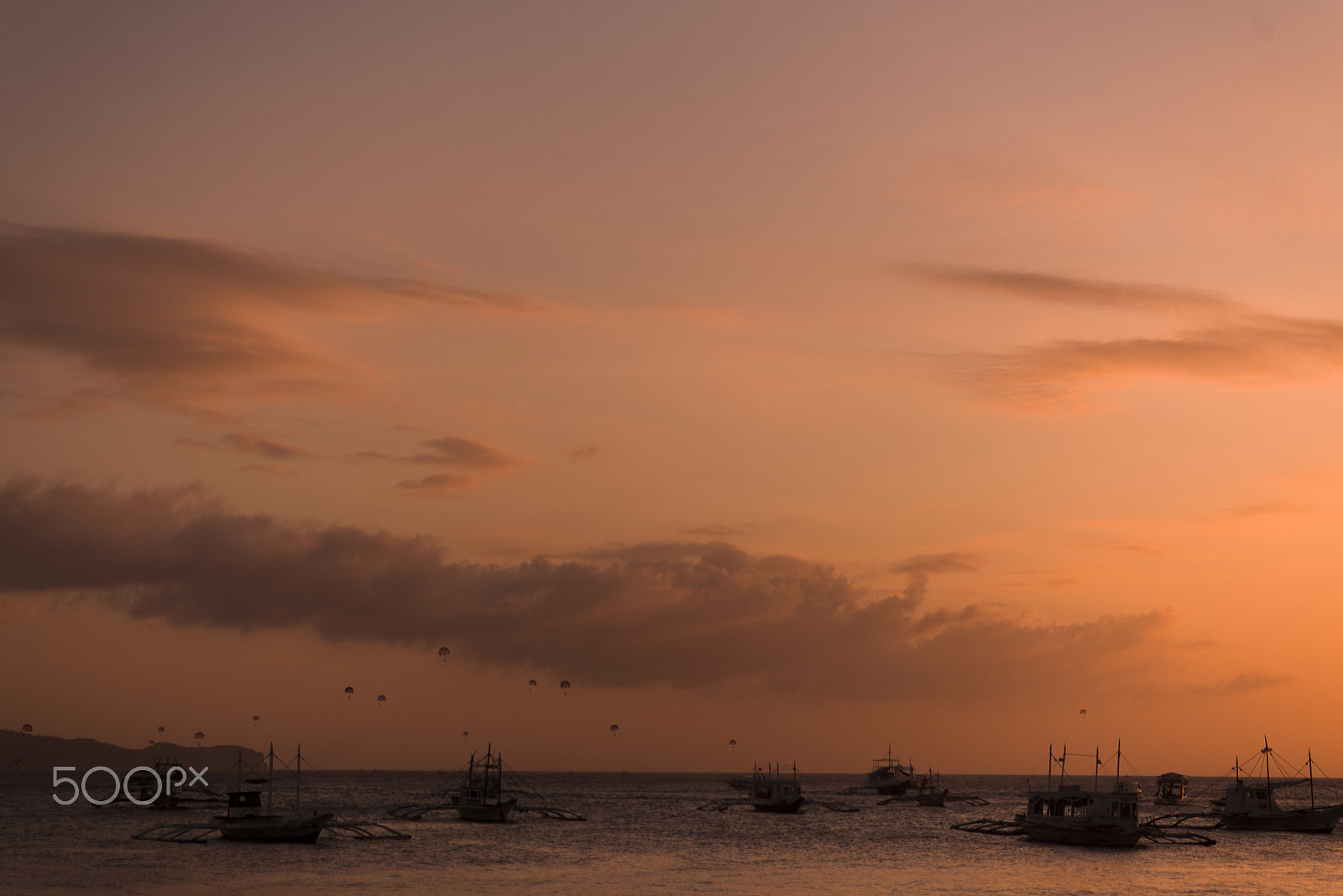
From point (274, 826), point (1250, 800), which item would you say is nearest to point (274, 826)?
point (274, 826)

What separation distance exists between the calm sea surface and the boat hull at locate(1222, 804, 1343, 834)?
2270mm

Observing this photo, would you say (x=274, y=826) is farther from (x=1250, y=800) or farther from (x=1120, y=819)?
(x=1250, y=800)

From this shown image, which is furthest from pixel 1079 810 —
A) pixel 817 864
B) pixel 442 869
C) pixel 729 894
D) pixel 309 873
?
pixel 309 873

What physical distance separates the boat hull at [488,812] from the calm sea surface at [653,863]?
2.05 m

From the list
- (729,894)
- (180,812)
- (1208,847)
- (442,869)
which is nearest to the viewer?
(729,894)

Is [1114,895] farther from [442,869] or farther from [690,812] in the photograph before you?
[690,812]

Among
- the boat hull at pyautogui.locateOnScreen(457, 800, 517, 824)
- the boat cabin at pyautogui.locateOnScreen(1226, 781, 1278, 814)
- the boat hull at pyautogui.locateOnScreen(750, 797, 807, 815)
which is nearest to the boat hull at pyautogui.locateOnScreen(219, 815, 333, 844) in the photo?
the boat hull at pyautogui.locateOnScreen(457, 800, 517, 824)

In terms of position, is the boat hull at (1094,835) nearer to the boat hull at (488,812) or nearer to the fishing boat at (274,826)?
the boat hull at (488,812)

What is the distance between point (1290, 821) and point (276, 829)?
361 ft

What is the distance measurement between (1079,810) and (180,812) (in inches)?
4745

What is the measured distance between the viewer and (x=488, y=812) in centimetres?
14562

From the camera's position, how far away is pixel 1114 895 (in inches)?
3383

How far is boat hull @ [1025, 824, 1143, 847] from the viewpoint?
114375 millimetres

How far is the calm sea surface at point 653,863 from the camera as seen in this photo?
88938 millimetres
